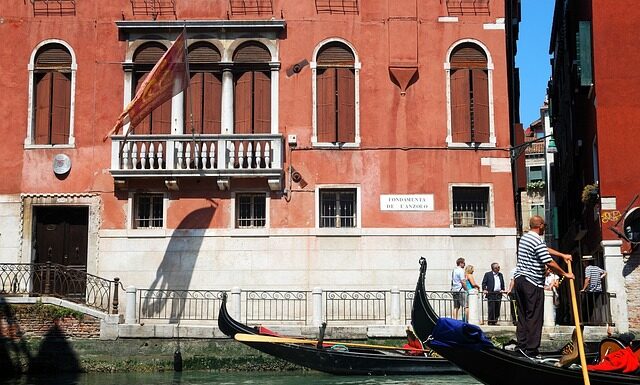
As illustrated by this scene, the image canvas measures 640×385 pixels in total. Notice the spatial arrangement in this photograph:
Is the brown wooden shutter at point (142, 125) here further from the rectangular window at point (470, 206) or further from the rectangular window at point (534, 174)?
the rectangular window at point (534, 174)

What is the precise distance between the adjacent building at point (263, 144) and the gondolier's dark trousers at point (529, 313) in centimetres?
801

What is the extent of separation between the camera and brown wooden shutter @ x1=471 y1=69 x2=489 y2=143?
55.0 ft

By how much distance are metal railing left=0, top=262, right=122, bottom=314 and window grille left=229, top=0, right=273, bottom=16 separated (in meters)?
5.68

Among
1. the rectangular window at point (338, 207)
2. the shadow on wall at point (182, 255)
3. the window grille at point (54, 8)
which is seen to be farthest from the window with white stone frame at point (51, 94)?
the rectangular window at point (338, 207)

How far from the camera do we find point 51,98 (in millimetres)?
17062

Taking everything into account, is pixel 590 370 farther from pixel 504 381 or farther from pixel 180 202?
pixel 180 202

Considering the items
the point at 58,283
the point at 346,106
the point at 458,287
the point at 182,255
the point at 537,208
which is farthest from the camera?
the point at 537,208

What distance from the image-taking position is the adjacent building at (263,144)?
16.5 m

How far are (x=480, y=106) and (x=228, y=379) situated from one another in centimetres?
716

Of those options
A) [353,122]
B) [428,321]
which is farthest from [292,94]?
[428,321]

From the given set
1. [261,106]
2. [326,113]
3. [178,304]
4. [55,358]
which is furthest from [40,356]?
[326,113]

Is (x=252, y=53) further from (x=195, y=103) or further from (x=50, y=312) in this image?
(x=50, y=312)

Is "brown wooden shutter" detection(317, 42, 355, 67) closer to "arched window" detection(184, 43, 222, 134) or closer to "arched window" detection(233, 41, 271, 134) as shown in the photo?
"arched window" detection(233, 41, 271, 134)

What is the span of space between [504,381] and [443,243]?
8.29m
